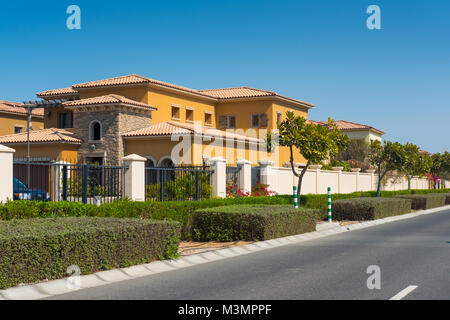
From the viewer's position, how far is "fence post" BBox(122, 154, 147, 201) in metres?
17.2

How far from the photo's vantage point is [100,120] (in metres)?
37.2

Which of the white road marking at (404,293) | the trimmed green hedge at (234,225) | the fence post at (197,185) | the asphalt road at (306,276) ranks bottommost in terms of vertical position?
→ the asphalt road at (306,276)

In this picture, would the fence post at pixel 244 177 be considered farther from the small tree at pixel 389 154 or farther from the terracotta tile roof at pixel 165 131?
the small tree at pixel 389 154

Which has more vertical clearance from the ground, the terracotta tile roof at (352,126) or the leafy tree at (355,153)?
the terracotta tile roof at (352,126)

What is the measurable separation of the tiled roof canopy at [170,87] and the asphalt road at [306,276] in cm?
2790

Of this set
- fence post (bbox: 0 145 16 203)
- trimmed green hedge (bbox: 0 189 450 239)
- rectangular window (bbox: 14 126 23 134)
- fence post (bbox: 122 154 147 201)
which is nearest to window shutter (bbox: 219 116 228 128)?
rectangular window (bbox: 14 126 23 134)

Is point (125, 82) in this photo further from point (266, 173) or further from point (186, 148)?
point (266, 173)

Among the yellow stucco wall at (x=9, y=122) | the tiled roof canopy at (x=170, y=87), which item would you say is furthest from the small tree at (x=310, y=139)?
the yellow stucco wall at (x=9, y=122)

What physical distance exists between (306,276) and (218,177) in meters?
12.8

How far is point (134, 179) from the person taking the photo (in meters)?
17.3

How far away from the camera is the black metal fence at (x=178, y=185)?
18.4 metres

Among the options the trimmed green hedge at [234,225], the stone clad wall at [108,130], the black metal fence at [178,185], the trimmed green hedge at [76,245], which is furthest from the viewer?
the stone clad wall at [108,130]

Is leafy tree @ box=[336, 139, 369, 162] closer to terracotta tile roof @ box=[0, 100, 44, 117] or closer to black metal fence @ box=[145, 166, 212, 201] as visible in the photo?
terracotta tile roof @ box=[0, 100, 44, 117]
